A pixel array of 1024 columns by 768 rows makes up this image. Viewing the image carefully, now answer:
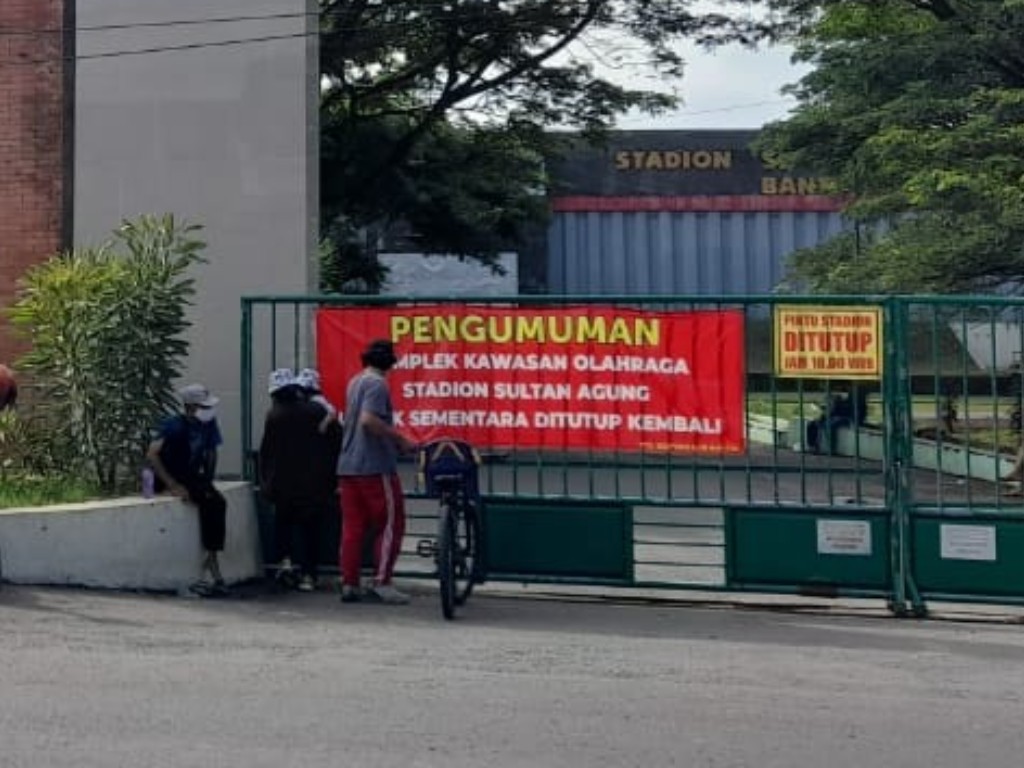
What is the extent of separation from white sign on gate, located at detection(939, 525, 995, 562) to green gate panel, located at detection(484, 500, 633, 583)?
6.91 ft

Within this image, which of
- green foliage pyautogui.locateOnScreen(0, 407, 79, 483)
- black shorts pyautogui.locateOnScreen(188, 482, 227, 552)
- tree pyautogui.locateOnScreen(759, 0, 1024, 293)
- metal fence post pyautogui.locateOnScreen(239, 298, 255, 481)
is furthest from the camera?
tree pyautogui.locateOnScreen(759, 0, 1024, 293)

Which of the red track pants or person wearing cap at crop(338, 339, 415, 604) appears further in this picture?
the red track pants

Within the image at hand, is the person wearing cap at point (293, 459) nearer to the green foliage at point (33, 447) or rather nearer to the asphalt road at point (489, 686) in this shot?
the asphalt road at point (489, 686)

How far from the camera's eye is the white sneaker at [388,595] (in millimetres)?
9734

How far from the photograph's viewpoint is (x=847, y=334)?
974 cm

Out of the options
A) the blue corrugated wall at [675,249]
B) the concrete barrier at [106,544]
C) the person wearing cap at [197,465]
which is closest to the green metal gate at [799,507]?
the person wearing cap at [197,465]

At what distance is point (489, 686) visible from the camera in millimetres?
7156

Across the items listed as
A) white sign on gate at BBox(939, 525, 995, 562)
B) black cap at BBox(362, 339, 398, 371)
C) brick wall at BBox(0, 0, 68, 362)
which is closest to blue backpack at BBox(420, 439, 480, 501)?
black cap at BBox(362, 339, 398, 371)

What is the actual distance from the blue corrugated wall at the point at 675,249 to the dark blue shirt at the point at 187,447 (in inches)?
1660

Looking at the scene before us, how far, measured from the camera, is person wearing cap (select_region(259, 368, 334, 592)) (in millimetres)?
9914

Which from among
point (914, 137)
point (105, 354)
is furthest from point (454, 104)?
point (105, 354)

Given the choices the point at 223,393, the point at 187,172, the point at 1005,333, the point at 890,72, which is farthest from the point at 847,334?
the point at 890,72

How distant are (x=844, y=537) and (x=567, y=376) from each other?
2185mm

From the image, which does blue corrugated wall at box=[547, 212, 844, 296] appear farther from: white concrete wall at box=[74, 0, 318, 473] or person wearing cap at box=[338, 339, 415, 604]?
person wearing cap at box=[338, 339, 415, 604]
